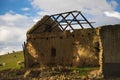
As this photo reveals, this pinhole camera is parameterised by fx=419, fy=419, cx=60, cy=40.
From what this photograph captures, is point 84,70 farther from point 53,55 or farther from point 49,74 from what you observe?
point 53,55

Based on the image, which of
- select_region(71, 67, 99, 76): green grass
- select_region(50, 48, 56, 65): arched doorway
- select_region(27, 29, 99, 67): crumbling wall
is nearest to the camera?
select_region(71, 67, 99, 76): green grass

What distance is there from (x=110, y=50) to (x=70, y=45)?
750 cm

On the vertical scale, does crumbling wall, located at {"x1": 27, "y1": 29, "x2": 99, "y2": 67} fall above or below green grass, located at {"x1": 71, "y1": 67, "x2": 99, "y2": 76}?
above

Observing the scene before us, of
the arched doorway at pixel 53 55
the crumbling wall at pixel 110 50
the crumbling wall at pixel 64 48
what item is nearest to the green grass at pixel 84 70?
the crumbling wall at pixel 64 48

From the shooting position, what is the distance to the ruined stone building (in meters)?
32.1

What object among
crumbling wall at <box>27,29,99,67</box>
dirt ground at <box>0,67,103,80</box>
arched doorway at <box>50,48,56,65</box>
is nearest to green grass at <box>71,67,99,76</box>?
dirt ground at <box>0,67,103,80</box>

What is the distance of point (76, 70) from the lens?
35719 mm

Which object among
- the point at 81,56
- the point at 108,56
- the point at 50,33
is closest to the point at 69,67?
the point at 81,56

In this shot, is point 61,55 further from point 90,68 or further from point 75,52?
point 90,68

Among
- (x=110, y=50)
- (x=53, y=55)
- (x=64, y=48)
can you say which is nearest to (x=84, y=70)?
(x=110, y=50)

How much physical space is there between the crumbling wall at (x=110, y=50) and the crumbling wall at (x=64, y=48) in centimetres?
453

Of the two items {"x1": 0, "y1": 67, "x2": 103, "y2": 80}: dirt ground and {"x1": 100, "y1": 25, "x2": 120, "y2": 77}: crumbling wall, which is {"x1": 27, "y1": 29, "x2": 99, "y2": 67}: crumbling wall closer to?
{"x1": 0, "y1": 67, "x2": 103, "y2": 80}: dirt ground

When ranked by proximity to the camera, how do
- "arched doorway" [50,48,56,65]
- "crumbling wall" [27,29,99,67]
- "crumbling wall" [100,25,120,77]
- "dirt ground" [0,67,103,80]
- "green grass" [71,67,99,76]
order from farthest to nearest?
"arched doorway" [50,48,56,65] → "crumbling wall" [27,29,99,67] → "green grass" [71,67,99,76] → "dirt ground" [0,67,103,80] → "crumbling wall" [100,25,120,77]

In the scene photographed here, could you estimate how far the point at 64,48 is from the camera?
39500mm
